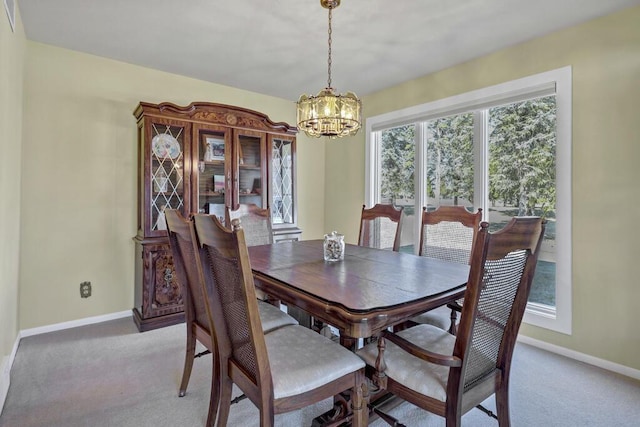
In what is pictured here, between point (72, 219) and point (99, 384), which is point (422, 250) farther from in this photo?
point (72, 219)

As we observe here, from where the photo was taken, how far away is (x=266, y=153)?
3.62m

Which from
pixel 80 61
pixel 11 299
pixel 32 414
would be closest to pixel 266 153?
pixel 80 61

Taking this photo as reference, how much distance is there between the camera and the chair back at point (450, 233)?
226 cm

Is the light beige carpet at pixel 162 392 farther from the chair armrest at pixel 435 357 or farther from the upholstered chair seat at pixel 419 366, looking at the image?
the chair armrest at pixel 435 357

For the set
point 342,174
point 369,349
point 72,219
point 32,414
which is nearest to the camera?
point 369,349

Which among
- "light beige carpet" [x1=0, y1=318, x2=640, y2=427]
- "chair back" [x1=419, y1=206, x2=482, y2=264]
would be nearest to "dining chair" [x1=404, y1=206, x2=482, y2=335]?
"chair back" [x1=419, y1=206, x2=482, y2=264]

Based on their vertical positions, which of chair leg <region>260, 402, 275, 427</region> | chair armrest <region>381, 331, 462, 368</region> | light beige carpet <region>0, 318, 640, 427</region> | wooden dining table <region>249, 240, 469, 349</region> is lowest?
light beige carpet <region>0, 318, 640, 427</region>

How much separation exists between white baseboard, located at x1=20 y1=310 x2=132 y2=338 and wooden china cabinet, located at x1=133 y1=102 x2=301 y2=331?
0.61ft

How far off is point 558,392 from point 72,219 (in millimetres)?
3941

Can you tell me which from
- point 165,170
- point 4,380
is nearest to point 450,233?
point 165,170

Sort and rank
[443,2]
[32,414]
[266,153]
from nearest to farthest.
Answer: [32,414]
[443,2]
[266,153]

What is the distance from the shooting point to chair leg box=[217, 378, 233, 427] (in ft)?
4.57

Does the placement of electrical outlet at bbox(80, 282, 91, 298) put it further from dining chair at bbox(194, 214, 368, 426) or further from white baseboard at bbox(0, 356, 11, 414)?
dining chair at bbox(194, 214, 368, 426)

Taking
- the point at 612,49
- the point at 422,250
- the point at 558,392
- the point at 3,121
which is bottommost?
the point at 558,392
